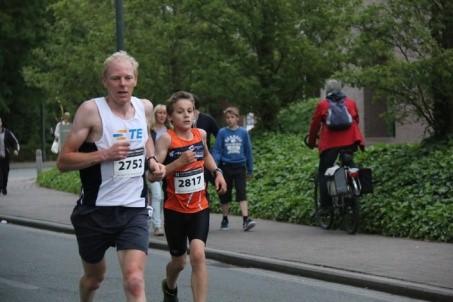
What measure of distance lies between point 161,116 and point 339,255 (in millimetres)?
3160

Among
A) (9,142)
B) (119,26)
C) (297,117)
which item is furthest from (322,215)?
(9,142)

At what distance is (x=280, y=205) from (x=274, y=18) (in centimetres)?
669

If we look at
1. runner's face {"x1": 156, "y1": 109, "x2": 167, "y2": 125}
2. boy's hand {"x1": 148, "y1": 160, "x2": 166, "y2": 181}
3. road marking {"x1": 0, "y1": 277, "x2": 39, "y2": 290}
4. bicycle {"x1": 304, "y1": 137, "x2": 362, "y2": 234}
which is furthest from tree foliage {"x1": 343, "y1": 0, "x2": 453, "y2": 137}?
boy's hand {"x1": 148, "y1": 160, "x2": 166, "y2": 181}

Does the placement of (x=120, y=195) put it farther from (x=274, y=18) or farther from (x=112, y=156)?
(x=274, y=18)

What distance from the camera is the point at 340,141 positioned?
1366cm

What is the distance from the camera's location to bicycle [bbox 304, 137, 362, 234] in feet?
42.9

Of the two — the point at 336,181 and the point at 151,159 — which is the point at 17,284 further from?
the point at 336,181

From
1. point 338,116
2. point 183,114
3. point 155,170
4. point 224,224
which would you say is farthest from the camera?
point 224,224

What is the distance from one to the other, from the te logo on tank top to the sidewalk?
341cm

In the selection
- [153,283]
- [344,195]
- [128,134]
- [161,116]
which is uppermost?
[161,116]

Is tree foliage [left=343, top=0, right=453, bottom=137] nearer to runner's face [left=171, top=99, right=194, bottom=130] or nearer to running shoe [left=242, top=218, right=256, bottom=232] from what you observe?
running shoe [left=242, top=218, right=256, bottom=232]

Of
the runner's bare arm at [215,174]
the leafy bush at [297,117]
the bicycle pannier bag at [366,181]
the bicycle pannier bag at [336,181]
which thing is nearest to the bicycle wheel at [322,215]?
the bicycle pannier bag at [336,181]

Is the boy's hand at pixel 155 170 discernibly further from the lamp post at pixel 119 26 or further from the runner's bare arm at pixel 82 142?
the lamp post at pixel 119 26

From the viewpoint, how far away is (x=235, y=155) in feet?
46.8
